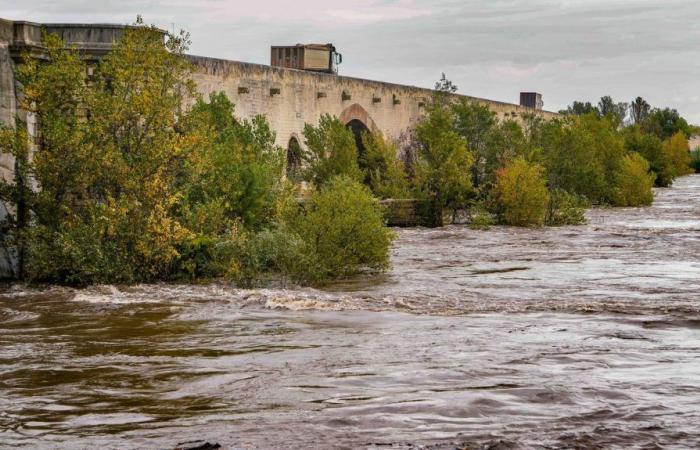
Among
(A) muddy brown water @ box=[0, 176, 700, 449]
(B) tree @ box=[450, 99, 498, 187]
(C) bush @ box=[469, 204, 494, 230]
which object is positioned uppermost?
(B) tree @ box=[450, 99, 498, 187]

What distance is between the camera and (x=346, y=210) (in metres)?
13.5

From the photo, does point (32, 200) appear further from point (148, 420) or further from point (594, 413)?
point (594, 413)

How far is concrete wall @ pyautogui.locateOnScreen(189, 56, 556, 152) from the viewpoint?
69.8 ft

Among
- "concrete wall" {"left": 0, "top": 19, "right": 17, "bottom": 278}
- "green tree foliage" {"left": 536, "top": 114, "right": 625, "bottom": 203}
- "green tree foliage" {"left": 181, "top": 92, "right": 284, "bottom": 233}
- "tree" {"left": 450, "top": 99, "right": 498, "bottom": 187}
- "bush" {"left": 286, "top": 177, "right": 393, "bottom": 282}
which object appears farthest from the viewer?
"green tree foliage" {"left": 536, "top": 114, "right": 625, "bottom": 203}

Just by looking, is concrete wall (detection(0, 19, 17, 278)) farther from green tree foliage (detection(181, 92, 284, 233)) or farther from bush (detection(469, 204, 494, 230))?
bush (detection(469, 204, 494, 230))

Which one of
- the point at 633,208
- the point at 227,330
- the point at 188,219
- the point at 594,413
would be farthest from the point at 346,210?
the point at 633,208

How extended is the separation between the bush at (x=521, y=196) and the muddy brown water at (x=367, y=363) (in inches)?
306

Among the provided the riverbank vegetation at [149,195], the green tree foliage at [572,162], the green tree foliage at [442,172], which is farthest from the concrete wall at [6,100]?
the green tree foliage at [572,162]

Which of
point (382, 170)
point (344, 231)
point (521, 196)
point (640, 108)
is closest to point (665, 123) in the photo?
point (640, 108)

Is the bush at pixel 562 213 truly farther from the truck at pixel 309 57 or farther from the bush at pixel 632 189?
the truck at pixel 309 57

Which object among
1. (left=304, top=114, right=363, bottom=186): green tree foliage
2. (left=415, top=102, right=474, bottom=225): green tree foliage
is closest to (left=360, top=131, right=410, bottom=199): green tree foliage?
(left=304, top=114, right=363, bottom=186): green tree foliage

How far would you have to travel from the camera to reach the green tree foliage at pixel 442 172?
69.4ft

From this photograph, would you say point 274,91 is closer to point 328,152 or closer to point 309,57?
point 328,152

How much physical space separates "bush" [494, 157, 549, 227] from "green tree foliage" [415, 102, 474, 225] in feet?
2.29
